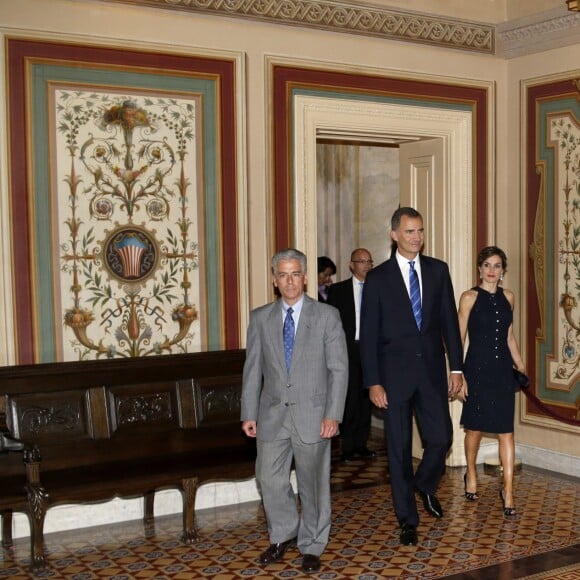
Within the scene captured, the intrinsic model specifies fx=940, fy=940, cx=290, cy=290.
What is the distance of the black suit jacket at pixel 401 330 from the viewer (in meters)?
5.50

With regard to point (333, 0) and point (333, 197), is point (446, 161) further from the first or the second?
point (333, 197)

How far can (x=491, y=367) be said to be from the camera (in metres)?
6.27

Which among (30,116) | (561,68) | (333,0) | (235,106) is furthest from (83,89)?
(561,68)

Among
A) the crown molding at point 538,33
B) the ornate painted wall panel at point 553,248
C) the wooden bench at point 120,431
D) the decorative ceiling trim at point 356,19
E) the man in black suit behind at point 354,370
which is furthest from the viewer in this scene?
the man in black suit behind at point 354,370

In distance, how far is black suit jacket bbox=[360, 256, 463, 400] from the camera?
550 centimetres

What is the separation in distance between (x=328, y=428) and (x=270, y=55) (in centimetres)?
292

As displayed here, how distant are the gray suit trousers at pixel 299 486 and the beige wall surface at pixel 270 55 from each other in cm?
178

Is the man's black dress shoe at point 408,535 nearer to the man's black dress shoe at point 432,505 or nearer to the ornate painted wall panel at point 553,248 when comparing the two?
the man's black dress shoe at point 432,505

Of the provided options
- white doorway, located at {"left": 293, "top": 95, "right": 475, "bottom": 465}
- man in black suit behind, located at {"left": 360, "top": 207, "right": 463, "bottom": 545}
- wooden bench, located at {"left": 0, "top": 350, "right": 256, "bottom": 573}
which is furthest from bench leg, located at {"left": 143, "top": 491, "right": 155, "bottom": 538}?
white doorway, located at {"left": 293, "top": 95, "right": 475, "bottom": 465}

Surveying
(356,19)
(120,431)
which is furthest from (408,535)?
(356,19)

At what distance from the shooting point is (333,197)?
980 cm

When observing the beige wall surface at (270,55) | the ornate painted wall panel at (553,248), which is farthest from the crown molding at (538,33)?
the ornate painted wall panel at (553,248)

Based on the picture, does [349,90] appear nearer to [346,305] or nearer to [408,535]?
[346,305]

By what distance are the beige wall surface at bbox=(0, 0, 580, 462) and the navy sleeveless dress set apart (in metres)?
1.25
